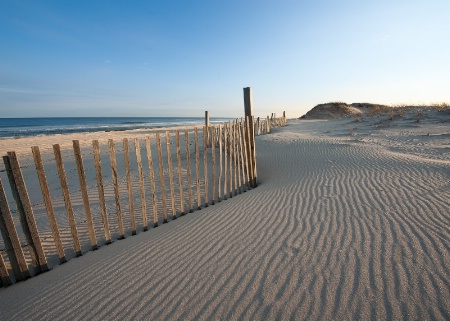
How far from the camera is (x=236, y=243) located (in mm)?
3275

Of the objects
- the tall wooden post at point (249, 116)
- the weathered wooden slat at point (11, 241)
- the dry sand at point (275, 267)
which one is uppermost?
the tall wooden post at point (249, 116)

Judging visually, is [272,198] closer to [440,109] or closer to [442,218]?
[442,218]

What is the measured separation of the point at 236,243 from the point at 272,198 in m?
1.93

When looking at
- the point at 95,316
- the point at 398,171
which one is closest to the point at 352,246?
the point at 95,316

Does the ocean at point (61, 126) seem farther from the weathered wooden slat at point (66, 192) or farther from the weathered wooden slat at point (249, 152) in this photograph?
the weathered wooden slat at point (66, 192)

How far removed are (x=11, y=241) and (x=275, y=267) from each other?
2982 mm

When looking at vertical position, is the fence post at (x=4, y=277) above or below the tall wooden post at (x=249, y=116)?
below

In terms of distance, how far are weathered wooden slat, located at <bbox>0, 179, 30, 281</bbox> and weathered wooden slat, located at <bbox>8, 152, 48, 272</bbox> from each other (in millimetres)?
134

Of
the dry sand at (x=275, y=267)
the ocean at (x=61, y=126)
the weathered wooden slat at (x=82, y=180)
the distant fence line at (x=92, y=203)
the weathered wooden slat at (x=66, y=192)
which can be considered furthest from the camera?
the ocean at (x=61, y=126)

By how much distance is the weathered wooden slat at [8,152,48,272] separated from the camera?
2732mm

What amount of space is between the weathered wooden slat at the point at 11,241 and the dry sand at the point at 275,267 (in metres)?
0.15

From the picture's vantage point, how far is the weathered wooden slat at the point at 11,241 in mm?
2705

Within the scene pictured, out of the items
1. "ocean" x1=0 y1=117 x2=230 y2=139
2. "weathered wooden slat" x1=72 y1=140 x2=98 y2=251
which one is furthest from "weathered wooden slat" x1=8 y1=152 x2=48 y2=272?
"ocean" x1=0 y1=117 x2=230 y2=139

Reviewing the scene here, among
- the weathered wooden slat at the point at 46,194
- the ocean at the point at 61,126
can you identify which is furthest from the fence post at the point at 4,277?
the ocean at the point at 61,126
